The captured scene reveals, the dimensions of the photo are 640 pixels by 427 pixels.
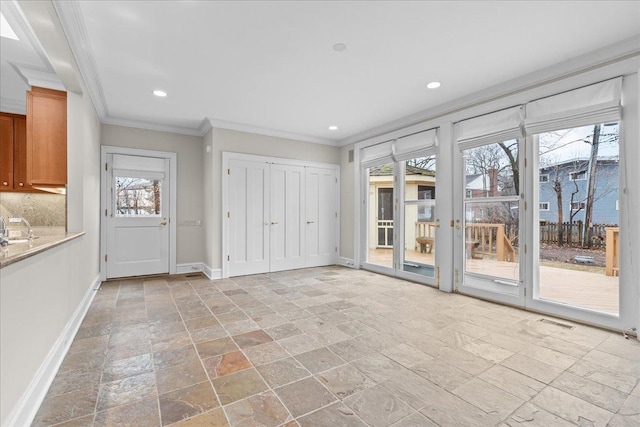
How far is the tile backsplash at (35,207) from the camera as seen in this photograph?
161 inches

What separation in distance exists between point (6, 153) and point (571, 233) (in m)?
7.04

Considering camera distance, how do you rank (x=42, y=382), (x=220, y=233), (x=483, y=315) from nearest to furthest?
(x=42, y=382), (x=483, y=315), (x=220, y=233)

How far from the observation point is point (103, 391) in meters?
1.86

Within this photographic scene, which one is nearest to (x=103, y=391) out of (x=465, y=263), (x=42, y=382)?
(x=42, y=382)

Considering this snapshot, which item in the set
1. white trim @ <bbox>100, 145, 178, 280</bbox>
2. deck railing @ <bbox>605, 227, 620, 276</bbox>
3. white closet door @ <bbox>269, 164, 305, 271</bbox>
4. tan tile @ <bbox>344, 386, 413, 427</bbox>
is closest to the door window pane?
white trim @ <bbox>100, 145, 178, 280</bbox>

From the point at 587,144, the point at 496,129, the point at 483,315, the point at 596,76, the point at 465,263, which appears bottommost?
the point at 483,315

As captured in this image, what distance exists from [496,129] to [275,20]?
2.87 metres

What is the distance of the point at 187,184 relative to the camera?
5.43m

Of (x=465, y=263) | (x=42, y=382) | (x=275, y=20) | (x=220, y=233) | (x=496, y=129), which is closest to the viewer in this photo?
(x=42, y=382)

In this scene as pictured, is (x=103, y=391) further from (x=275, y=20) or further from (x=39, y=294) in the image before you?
(x=275, y=20)

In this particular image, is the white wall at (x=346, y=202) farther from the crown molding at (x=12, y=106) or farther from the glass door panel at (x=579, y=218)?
the crown molding at (x=12, y=106)

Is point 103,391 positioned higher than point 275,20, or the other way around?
point 275,20

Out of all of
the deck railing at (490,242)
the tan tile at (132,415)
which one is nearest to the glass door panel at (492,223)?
the deck railing at (490,242)

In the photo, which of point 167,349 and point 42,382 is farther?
point 167,349
